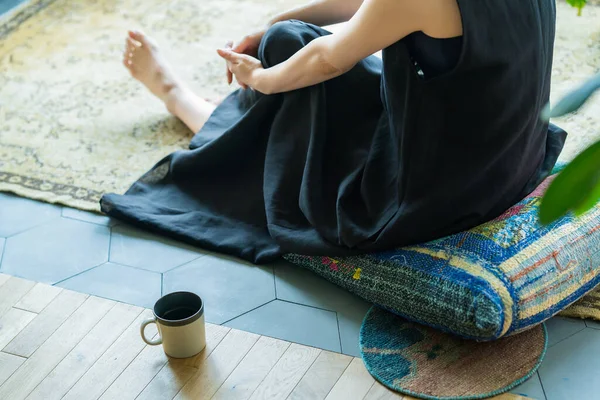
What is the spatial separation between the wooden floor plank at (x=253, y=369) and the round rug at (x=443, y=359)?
→ 176 millimetres

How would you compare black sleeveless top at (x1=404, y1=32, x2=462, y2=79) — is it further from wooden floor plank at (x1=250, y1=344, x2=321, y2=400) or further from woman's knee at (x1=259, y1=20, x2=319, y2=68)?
wooden floor plank at (x1=250, y1=344, x2=321, y2=400)

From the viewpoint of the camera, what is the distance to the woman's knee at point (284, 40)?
176 centimetres

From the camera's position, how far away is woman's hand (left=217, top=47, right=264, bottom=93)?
1808 millimetres

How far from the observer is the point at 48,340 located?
1.58 meters

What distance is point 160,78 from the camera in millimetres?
2246

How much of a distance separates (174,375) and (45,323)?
33cm

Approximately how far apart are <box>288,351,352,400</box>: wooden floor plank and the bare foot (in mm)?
1051

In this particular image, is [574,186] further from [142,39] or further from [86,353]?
[142,39]

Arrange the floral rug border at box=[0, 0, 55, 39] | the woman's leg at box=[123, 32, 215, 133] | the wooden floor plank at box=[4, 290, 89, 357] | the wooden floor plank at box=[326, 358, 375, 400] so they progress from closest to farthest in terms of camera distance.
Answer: the wooden floor plank at box=[326, 358, 375, 400] → the wooden floor plank at box=[4, 290, 89, 357] → the woman's leg at box=[123, 32, 215, 133] → the floral rug border at box=[0, 0, 55, 39]

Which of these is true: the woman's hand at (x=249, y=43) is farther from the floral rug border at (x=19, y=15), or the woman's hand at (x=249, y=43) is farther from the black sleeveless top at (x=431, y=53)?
the floral rug border at (x=19, y=15)

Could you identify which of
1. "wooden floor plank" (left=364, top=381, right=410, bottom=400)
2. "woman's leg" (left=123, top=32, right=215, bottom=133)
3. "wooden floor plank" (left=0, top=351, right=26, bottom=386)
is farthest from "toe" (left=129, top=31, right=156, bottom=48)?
"wooden floor plank" (left=364, top=381, right=410, bottom=400)

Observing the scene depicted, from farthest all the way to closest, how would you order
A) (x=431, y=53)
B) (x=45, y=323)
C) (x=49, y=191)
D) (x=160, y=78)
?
(x=160, y=78) → (x=49, y=191) → (x=45, y=323) → (x=431, y=53)

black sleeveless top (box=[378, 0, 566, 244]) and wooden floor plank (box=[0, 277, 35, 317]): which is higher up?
black sleeveless top (box=[378, 0, 566, 244])

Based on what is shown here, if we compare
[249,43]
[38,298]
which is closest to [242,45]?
[249,43]
